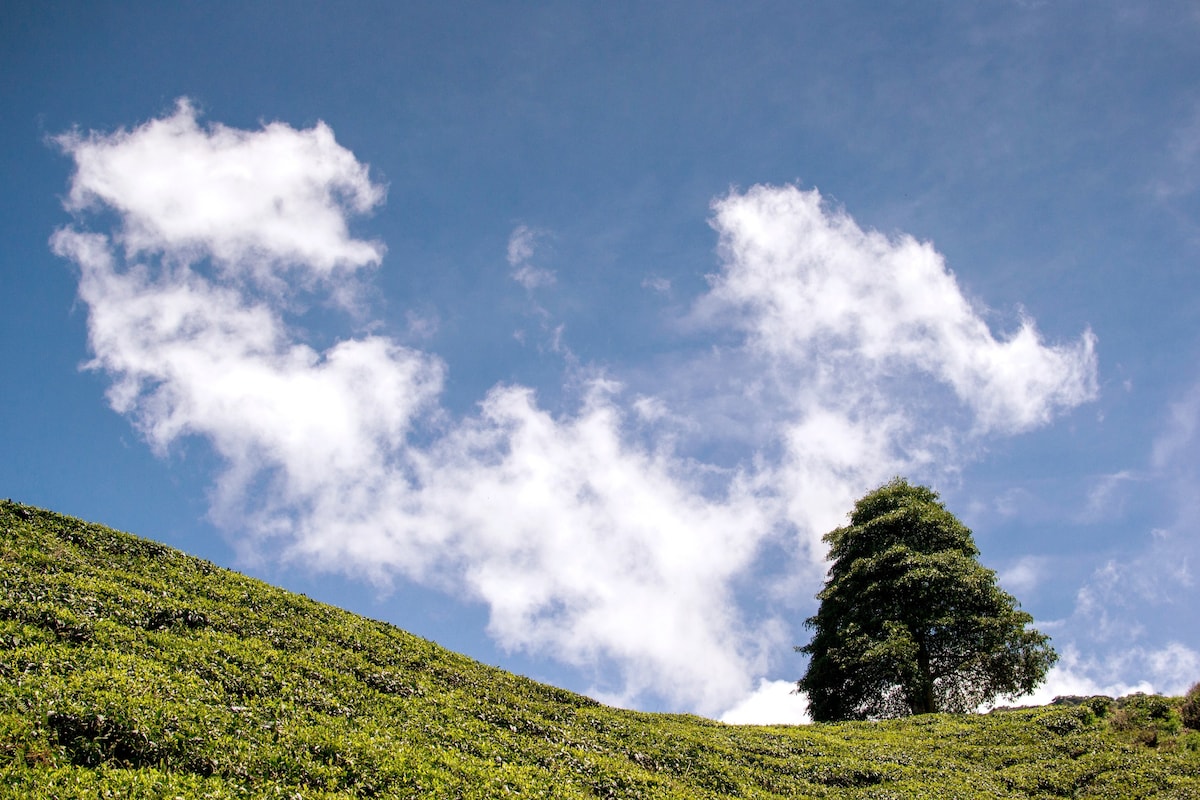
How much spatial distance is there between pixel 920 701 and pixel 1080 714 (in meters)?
11.5

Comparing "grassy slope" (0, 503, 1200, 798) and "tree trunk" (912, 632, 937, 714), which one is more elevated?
"tree trunk" (912, 632, 937, 714)

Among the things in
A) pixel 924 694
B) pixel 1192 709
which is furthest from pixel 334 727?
pixel 924 694

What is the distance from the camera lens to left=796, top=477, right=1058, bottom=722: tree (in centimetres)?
4228

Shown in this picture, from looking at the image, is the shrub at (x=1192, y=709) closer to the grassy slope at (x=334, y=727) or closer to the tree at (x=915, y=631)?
the grassy slope at (x=334, y=727)

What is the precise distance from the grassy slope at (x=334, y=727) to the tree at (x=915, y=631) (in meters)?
8.24

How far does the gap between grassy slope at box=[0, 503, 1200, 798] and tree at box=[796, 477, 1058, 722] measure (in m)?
8.24

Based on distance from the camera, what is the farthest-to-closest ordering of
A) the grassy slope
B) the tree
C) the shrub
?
the tree < the shrub < the grassy slope

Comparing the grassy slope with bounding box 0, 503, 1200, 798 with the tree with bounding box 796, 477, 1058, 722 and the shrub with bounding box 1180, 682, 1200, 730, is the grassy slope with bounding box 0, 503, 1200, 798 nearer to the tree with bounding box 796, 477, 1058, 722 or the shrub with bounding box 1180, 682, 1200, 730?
the shrub with bounding box 1180, 682, 1200, 730

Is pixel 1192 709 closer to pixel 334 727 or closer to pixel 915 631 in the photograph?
pixel 915 631

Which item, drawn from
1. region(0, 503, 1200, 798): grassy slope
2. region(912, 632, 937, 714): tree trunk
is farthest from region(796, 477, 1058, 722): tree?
region(0, 503, 1200, 798): grassy slope

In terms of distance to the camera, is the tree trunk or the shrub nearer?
the shrub

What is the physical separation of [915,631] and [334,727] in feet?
132

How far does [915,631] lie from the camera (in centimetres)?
4484

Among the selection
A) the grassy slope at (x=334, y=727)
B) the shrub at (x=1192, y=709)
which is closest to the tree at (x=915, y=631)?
the grassy slope at (x=334, y=727)
